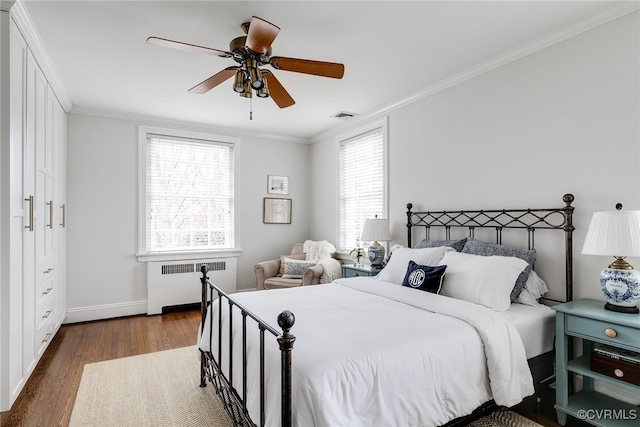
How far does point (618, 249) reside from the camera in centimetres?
190

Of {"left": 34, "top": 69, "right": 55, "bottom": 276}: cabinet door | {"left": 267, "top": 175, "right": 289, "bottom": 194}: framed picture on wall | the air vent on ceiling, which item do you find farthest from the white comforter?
{"left": 267, "top": 175, "right": 289, "bottom": 194}: framed picture on wall

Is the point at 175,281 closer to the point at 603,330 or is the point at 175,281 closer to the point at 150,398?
the point at 150,398

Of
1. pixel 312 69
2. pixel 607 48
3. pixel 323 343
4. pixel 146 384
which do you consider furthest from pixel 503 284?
pixel 146 384

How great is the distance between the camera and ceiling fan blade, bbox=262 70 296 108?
259 cm

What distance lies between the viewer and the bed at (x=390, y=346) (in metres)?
1.45

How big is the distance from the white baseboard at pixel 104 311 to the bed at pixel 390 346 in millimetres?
2388

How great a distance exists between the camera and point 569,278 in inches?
95.5

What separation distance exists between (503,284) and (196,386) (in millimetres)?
2334

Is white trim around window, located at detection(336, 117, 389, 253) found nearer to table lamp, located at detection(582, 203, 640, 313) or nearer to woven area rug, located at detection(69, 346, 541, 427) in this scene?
table lamp, located at detection(582, 203, 640, 313)

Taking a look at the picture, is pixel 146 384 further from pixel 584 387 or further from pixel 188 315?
pixel 584 387

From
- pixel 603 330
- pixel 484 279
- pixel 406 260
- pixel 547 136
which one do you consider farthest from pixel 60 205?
pixel 603 330

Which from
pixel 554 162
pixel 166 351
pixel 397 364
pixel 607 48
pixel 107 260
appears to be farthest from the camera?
pixel 107 260

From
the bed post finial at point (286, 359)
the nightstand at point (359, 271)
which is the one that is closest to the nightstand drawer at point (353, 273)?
the nightstand at point (359, 271)

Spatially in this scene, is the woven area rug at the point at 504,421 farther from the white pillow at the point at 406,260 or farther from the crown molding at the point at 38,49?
the crown molding at the point at 38,49
